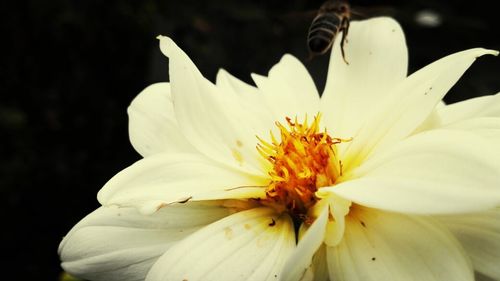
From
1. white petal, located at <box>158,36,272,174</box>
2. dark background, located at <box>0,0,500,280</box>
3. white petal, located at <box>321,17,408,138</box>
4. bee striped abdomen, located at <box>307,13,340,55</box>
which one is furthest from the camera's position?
dark background, located at <box>0,0,500,280</box>

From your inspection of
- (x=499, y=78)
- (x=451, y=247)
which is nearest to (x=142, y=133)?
(x=451, y=247)

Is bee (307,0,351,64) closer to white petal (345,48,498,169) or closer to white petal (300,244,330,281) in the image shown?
white petal (345,48,498,169)

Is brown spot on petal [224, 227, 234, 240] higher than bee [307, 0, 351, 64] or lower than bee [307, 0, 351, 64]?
lower

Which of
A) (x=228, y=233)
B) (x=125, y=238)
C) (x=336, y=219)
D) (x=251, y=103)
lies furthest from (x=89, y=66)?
(x=336, y=219)

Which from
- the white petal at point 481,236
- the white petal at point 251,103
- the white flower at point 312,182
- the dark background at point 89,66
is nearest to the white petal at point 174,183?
the white flower at point 312,182

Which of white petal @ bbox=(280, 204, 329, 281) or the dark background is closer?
white petal @ bbox=(280, 204, 329, 281)

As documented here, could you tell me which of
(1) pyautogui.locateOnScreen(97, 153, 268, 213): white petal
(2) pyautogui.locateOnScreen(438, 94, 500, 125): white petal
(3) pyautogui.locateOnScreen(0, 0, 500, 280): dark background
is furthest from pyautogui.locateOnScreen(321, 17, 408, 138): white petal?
(3) pyautogui.locateOnScreen(0, 0, 500, 280): dark background
